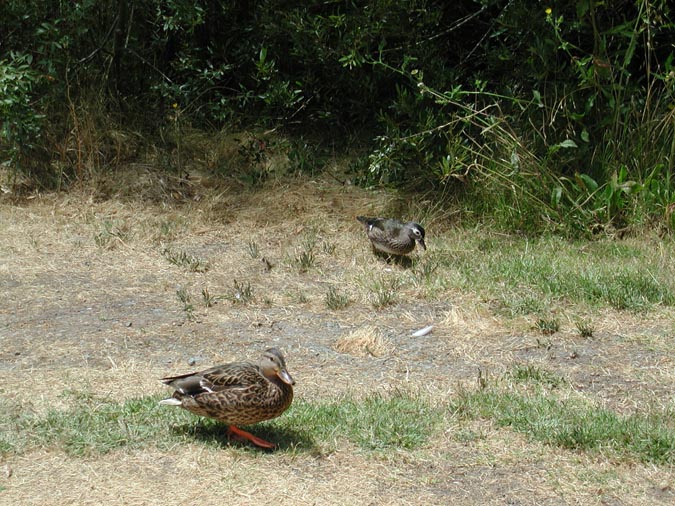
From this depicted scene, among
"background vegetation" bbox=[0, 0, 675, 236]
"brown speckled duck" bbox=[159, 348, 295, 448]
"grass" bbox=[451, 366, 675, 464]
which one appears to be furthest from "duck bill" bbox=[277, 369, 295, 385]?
"background vegetation" bbox=[0, 0, 675, 236]

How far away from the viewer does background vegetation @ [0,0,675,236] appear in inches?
383

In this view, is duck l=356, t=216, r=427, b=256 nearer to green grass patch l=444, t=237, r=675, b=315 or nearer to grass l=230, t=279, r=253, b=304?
green grass patch l=444, t=237, r=675, b=315

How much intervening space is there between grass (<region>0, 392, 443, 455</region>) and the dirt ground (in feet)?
0.32

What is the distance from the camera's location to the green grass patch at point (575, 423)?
537 cm

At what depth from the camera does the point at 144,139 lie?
1155cm

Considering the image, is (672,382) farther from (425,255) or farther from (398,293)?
(425,255)

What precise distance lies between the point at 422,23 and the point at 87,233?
4.19 metres

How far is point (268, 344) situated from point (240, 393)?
6.32 ft

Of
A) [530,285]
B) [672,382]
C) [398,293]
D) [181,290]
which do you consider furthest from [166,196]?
[672,382]

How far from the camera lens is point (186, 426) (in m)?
5.64

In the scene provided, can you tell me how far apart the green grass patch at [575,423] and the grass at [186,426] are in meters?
0.36

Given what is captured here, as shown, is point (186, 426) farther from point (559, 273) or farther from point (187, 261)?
point (559, 273)

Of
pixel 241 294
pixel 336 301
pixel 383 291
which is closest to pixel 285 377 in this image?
pixel 336 301

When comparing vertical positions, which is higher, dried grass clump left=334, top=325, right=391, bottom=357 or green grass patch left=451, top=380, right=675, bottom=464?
green grass patch left=451, top=380, right=675, bottom=464
